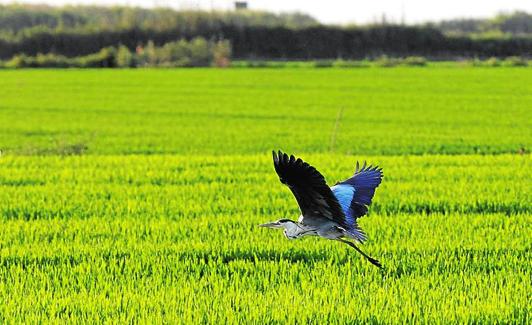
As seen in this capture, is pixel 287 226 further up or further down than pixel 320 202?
further down

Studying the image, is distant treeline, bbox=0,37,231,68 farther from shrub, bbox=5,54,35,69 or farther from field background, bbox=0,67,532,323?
field background, bbox=0,67,532,323

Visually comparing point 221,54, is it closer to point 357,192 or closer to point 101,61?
point 101,61

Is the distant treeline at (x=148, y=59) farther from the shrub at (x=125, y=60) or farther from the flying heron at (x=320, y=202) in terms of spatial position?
the flying heron at (x=320, y=202)

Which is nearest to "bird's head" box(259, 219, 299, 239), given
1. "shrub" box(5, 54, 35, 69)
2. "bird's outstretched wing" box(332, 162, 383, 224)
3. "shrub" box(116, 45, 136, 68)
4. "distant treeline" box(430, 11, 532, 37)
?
"bird's outstretched wing" box(332, 162, 383, 224)

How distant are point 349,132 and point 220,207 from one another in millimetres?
12059

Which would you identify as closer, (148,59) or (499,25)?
(148,59)

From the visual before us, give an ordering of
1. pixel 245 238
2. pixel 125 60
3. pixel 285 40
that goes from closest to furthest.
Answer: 1. pixel 245 238
2. pixel 125 60
3. pixel 285 40

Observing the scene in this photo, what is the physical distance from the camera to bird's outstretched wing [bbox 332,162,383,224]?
13.4 feet

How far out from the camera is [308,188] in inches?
139

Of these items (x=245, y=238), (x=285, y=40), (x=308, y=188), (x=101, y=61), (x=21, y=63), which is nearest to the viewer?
(x=308, y=188)

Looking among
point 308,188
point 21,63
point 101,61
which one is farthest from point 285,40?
point 308,188

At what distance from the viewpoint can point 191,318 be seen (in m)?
4.30

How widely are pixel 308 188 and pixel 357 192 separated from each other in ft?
2.77

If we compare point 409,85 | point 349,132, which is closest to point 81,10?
point 409,85
